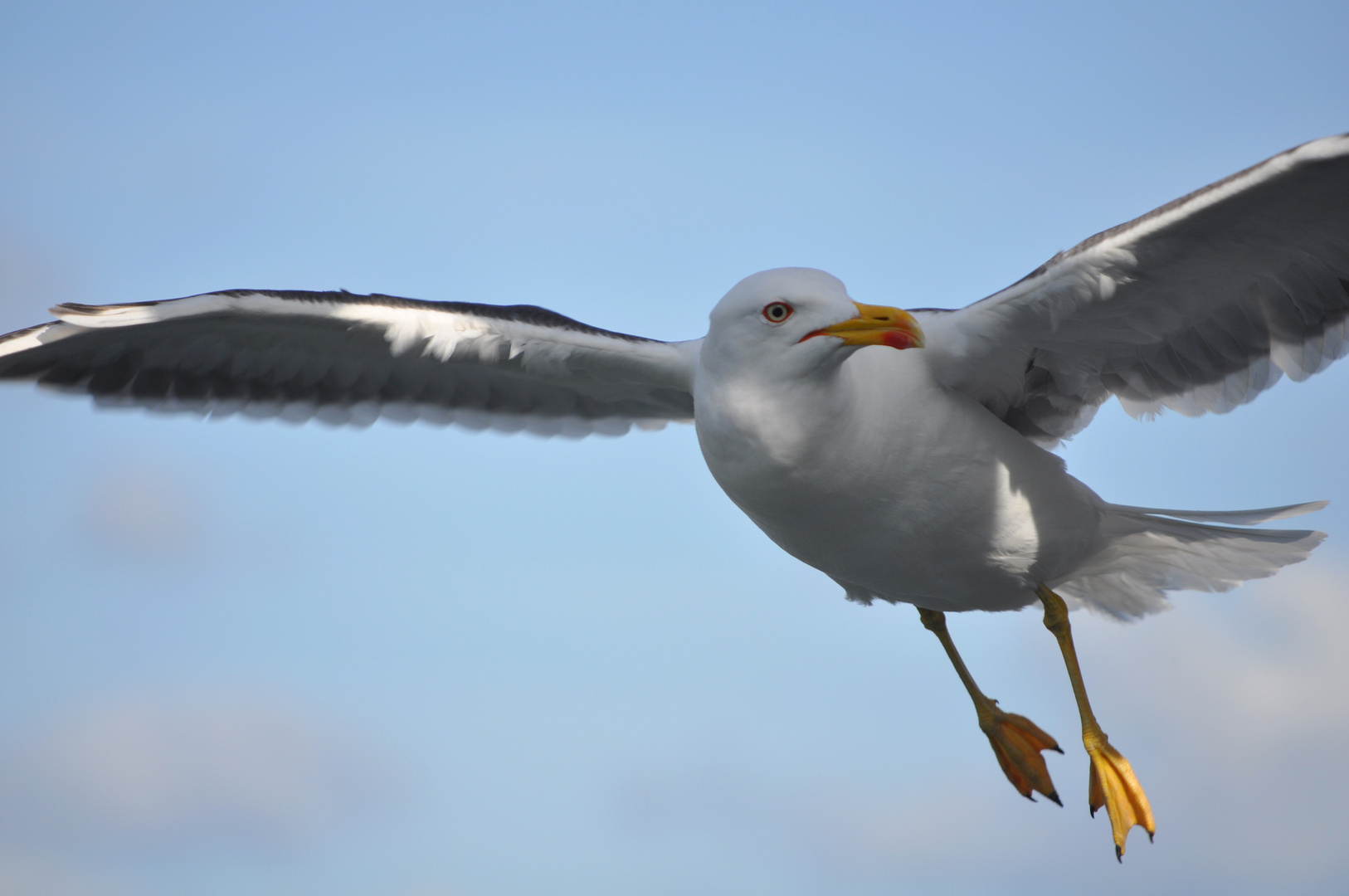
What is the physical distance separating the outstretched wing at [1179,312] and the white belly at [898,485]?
0.27 metres

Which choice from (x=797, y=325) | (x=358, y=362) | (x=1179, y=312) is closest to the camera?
(x=797, y=325)

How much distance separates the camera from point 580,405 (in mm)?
7965

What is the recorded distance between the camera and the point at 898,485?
18.9 feet

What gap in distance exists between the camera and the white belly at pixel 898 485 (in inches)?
214

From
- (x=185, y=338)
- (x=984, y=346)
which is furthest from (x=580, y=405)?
(x=984, y=346)

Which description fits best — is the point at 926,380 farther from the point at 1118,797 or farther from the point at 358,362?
the point at 358,362

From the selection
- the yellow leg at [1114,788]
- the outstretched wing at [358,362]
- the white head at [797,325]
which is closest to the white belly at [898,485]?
the white head at [797,325]

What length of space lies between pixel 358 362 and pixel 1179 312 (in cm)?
478

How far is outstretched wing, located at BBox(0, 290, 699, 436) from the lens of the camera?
6863 mm

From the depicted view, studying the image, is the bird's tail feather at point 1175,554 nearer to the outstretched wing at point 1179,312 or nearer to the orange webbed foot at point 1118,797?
the outstretched wing at point 1179,312

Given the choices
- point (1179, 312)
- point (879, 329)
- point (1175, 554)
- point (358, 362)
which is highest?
point (1179, 312)

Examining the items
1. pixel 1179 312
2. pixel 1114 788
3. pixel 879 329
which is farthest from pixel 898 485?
pixel 1114 788

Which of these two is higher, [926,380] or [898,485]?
[926,380]

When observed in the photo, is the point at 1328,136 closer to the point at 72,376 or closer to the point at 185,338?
the point at 185,338
